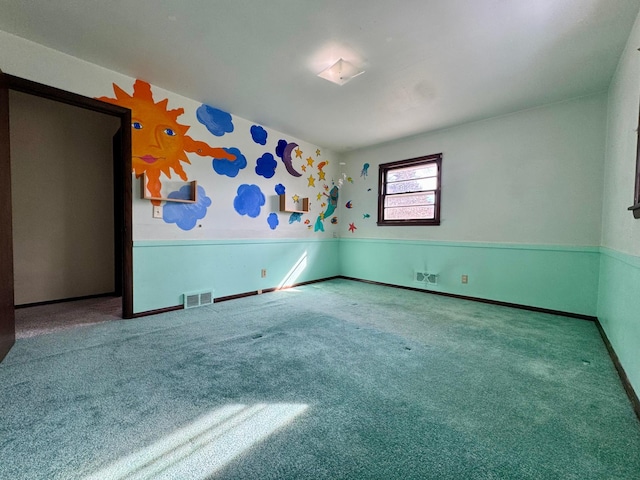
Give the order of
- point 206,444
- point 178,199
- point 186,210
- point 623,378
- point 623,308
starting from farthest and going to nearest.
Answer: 1. point 186,210
2. point 178,199
3. point 623,308
4. point 623,378
5. point 206,444

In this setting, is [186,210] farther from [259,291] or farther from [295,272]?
[295,272]

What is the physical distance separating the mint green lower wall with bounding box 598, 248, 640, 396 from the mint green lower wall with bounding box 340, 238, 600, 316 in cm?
38

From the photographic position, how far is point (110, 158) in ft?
13.5

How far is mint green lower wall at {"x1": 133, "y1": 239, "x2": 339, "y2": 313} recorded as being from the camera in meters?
3.09

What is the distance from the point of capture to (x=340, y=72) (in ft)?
8.61

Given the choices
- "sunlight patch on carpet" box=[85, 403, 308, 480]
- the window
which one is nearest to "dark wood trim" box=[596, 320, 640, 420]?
"sunlight patch on carpet" box=[85, 403, 308, 480]

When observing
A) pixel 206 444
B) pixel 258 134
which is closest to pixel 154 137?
pixel 258 134

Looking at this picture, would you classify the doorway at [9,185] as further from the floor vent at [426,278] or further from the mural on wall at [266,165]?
the floor vent at [426,278]

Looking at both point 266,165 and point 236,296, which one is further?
point 266,165

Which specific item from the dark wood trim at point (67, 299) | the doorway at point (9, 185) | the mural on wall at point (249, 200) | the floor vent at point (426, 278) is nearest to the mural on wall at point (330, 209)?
the mural on wall at point (249, 200)

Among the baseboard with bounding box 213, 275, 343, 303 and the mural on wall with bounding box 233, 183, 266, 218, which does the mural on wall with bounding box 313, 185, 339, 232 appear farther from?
the mural on wall with bounding box 233, 183, 266, 218

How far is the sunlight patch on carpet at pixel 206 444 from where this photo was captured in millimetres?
1084

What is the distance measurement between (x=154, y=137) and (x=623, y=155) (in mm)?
4439

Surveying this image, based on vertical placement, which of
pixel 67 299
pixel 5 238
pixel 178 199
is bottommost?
pixel 67 299
